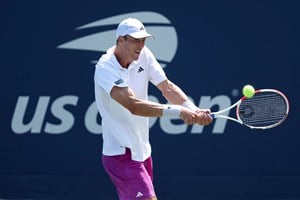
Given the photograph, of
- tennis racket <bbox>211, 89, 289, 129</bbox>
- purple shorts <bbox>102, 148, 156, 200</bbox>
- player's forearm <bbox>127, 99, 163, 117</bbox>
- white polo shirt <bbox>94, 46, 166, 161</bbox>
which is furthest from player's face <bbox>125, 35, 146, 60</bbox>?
tennis racket <bbox>211, 89, 289, 129</bbox>

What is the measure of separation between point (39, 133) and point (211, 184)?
5.20 feet

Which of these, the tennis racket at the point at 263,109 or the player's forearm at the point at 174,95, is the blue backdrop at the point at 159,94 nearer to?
the tennis racket at the point at 263,109

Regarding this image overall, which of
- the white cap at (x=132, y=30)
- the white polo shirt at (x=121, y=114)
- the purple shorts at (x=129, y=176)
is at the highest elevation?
the white cap at (x=132, y=30)

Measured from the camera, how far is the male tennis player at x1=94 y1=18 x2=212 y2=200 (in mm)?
5441

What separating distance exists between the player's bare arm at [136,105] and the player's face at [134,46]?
21 centimetres

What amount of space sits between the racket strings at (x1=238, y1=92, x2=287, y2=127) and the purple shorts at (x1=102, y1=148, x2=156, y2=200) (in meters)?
0.79

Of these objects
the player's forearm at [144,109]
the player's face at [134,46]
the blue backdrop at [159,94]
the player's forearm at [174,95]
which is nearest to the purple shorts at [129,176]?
the player's forearm at [144,109]

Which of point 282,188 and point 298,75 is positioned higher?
point 298,75

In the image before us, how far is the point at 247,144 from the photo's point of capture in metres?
7.74

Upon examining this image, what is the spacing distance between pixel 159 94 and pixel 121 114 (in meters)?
2.08

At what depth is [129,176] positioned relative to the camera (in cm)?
559

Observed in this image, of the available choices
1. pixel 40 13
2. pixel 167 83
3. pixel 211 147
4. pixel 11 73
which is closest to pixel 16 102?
pixel 11 73

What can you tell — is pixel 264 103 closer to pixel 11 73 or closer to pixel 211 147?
pixel 211 147

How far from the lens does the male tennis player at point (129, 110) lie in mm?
5441
